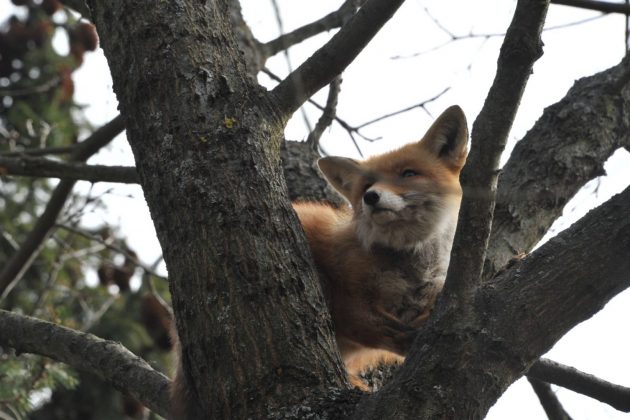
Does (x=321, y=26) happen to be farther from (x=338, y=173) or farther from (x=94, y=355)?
(x=94, y=355)

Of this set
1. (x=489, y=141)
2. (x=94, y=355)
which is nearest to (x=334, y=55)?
(x=489, y=141)

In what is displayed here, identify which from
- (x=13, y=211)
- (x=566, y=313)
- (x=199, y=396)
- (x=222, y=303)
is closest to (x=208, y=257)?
(x=222, y=303)

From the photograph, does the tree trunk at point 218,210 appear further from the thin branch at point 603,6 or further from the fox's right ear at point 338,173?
the fox's right ear at point 338,173

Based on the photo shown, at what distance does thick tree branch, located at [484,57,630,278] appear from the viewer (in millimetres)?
4828

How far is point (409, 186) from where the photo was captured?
5.46 meters

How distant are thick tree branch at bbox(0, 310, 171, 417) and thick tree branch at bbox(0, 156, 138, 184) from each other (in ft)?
3.81

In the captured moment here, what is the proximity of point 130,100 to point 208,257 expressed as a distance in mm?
922

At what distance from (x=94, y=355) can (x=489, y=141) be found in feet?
8.72

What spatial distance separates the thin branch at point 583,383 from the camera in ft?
12.5

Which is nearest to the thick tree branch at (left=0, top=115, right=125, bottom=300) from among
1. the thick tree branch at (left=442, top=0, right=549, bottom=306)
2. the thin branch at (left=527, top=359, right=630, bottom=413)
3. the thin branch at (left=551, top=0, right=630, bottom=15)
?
the thin branch at (left=551, top=0, right=630, bottom=15)

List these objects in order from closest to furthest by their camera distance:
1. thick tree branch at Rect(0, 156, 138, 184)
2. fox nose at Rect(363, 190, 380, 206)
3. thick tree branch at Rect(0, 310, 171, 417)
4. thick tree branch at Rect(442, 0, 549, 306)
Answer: thick tree branch at Rect(442, 0, 549, 306) < thick tree branch at Rect(0, 310, 171, 417) < fox nose at Rect(363, 190, 380, 206) < thick tree branch at Rect(0, 156, 138, 184)

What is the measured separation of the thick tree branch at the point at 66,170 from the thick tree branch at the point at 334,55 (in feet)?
5.70

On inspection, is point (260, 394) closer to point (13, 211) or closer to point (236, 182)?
point (236, 182)

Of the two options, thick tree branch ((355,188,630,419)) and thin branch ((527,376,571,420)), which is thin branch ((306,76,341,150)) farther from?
thick tree branch ((355,188,630,419))
